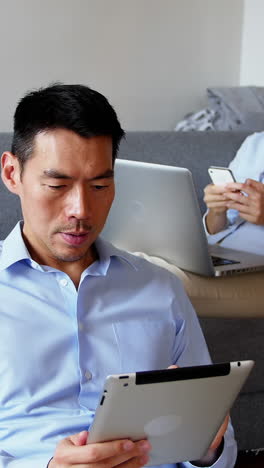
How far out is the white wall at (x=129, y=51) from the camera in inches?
109

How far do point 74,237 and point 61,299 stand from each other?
Answer: 0.10 metres

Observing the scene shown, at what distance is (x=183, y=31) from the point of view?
128 inches

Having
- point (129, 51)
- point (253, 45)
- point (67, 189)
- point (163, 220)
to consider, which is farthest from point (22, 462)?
point (253, 45)

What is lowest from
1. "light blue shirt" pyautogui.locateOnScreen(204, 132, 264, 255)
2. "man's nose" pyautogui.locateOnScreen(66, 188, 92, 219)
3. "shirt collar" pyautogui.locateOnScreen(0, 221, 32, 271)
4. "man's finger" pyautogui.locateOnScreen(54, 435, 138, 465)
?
"light blue shirt" pyautogui.locateOnScreen(204, 132, 264, 255)

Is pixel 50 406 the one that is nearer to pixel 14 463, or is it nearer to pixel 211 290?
pixel 14 463

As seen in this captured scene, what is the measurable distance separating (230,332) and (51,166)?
1.02m

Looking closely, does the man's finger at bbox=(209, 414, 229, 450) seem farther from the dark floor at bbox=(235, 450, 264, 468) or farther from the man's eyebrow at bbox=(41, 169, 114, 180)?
the dark floor at bbox=(235, 450, 264, 468)

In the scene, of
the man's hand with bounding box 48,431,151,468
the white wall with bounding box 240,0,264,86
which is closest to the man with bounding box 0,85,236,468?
the man's hand with bounding box 48,431,151,468

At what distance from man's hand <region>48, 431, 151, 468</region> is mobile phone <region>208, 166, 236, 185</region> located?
3.79 ft

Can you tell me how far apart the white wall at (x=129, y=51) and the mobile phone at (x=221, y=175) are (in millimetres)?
983

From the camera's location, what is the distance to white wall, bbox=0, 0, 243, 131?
2764 mm

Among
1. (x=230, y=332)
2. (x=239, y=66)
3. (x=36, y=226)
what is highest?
(x=36, y=226)

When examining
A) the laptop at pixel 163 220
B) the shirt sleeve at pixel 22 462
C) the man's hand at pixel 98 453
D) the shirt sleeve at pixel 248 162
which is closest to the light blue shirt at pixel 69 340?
the shirt sleeve at pixel 22 462

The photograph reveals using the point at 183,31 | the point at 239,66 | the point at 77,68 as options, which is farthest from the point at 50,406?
the point at 239,66
